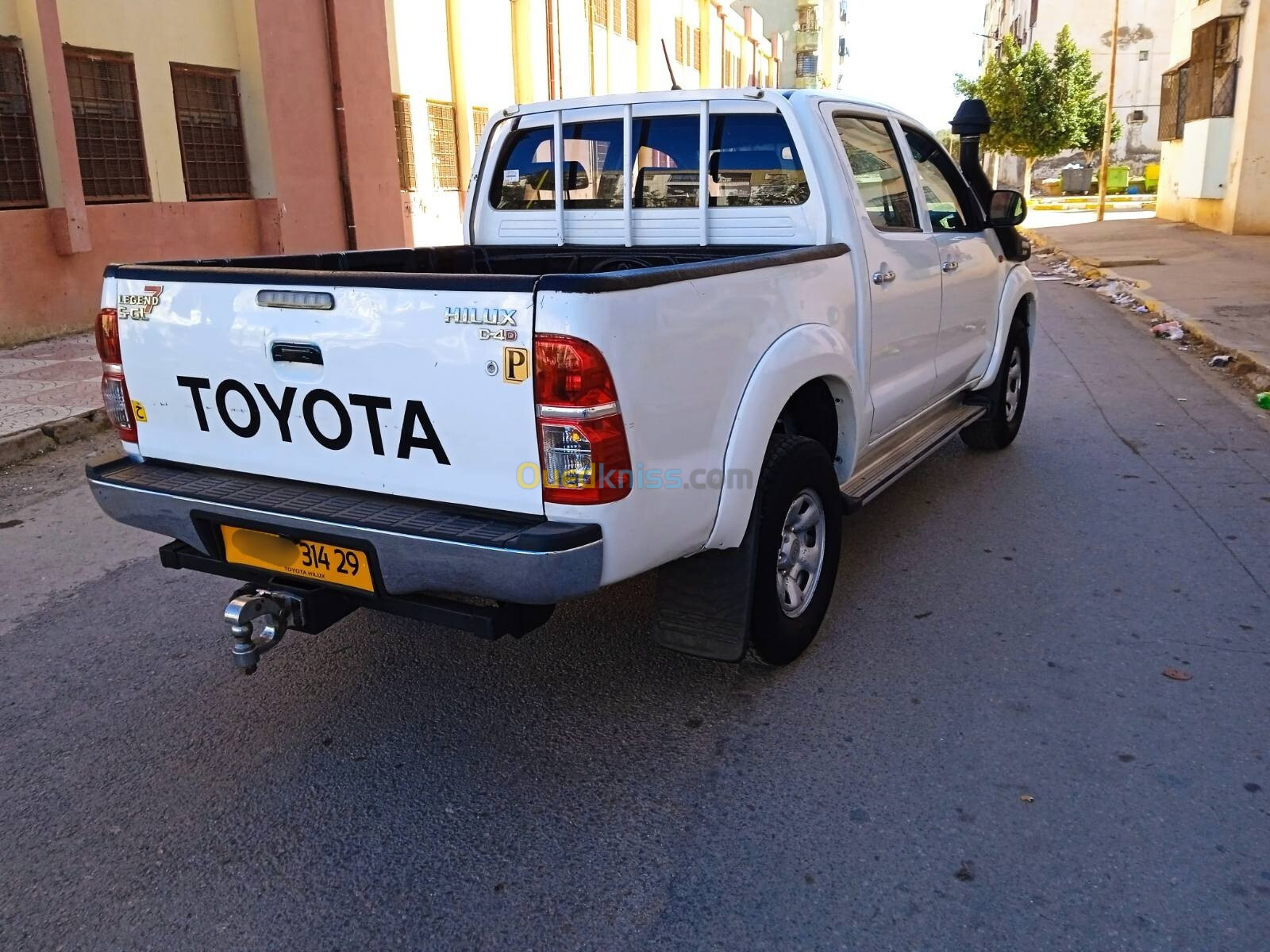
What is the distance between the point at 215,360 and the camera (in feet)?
10.4

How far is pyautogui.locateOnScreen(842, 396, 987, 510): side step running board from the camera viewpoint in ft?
13.6

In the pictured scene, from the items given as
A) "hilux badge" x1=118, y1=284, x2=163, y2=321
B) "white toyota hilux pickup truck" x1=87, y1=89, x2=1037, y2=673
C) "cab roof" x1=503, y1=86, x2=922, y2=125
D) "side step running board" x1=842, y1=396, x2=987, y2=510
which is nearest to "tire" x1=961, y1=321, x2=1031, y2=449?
"side step running board" x1=842, y1=396, x2=987, y2=510

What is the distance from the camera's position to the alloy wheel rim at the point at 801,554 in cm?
365

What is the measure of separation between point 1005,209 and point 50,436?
630cm

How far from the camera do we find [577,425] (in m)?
2.63

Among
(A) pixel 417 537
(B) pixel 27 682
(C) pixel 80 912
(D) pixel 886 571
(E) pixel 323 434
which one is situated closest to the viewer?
(C) pixel 80 912

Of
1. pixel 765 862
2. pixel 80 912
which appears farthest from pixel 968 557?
pixel 80 912

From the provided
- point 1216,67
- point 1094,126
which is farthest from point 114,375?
point 1094,126

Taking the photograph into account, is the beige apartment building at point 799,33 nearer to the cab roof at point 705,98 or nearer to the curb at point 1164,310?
the curb at point 1164,310

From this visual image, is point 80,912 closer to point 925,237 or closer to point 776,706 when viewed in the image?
point 776,706

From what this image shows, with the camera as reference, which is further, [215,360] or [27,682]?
[27,682]

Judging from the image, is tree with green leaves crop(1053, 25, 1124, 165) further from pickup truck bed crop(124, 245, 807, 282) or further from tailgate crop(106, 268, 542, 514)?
tailgate crop(106, 268, 542, 514)

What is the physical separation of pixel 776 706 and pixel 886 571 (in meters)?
1.35

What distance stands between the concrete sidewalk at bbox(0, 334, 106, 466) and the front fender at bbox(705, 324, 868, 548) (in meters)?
5.68
